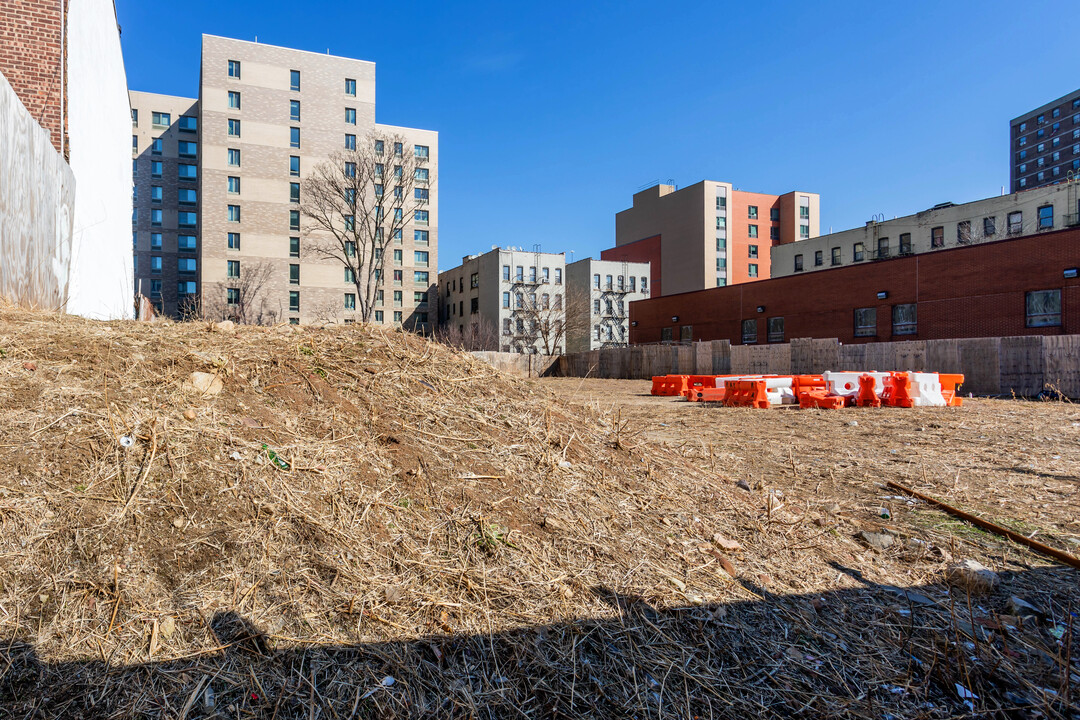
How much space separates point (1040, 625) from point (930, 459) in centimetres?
513

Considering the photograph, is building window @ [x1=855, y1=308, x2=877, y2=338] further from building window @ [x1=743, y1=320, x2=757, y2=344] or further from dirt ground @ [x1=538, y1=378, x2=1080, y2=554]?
dirt ground @ [x1=538, y1=378, x2=1080, y2=554]

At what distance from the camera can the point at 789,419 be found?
12.8m

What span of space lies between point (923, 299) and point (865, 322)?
3.04 m

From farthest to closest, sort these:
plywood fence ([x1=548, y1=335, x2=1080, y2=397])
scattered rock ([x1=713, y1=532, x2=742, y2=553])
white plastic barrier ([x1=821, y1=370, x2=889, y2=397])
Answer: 1. plywood fence ([x1=548, y1=335, x2=1080, y2=397])
2. white plastic barrier ([x1=821, y1=370, x2=889, y2=397])
3. scattered rock ([x1=713, y1=532, x2=742, y2=553])

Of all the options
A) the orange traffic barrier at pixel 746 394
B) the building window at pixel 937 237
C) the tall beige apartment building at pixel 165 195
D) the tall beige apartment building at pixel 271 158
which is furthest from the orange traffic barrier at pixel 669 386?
the tall beige apartment building at pixel 165 195

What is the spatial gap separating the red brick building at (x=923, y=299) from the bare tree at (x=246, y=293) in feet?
123

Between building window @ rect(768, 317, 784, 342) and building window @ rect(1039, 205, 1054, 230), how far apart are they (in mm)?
25701

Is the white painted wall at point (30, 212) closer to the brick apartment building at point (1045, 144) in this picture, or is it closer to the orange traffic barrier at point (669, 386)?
the orange traffic barrier at point (669, 386)

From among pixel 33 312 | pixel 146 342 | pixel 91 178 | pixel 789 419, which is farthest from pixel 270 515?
pixel 91 178

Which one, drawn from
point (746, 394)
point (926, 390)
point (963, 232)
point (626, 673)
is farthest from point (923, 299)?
point (626, 673)

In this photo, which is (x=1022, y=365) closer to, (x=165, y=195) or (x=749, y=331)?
(x=749, y=331)

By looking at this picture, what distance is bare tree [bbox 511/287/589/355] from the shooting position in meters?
58.2

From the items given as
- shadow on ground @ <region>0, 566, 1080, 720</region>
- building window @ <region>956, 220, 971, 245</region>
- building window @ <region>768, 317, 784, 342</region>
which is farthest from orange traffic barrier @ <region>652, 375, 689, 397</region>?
building window @ <region>956, 220, 971, 245</region>

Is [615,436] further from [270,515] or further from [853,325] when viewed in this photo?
[853,325]
